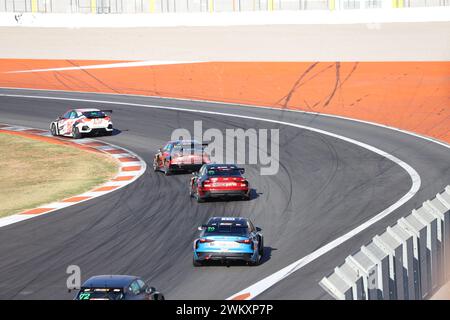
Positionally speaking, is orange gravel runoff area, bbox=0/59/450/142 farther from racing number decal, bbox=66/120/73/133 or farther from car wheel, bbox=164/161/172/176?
car wheel, bbox=164/161/172/176

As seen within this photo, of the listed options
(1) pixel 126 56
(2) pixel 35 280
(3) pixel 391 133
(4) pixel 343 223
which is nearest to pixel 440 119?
(3) pixel 391 133

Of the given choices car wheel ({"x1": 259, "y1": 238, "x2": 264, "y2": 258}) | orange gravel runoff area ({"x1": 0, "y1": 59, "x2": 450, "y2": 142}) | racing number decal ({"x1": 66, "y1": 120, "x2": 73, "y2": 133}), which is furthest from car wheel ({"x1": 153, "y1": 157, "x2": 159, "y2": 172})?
orange gravel runoff area ({"x1": 0, "y1": 59, "x2": 450, "y2": 142})

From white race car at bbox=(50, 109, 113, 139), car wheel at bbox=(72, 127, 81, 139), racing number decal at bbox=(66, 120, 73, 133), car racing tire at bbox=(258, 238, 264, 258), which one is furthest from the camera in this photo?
racing number decal at bbox=(66, 120, 73, 133)

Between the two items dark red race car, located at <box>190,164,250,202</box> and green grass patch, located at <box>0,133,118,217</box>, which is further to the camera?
green grass patch, located at <box>0,133,118,217</box>

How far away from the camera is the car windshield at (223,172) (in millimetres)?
30766

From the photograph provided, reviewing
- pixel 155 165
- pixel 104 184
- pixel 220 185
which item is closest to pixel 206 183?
pixel 220 185

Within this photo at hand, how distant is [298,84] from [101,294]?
3799 cm

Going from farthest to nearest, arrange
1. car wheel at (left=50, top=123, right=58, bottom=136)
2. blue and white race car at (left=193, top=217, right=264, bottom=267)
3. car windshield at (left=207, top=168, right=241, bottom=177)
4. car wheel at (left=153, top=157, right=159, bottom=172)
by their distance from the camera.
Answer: car wheel at (left=50, top=123, right=58, bottom=136) → car wheel at (left=153, top=157, right=159, bottom=172) → car windshield at (left=207, top=168, right=241, bottom=177) → blue and white race car at (left=193, top=217, right=264, bottom=267)

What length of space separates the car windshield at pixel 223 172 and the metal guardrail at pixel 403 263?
11.5m

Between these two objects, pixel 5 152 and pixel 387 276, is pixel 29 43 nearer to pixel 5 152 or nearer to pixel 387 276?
pixel 5 152

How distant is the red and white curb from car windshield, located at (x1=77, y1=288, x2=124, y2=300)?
11814 millimetres

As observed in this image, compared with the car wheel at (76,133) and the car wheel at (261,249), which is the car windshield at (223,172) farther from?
the car wheel at (76,133)

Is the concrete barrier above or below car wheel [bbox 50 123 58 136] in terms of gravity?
above

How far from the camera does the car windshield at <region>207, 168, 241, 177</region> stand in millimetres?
30766
